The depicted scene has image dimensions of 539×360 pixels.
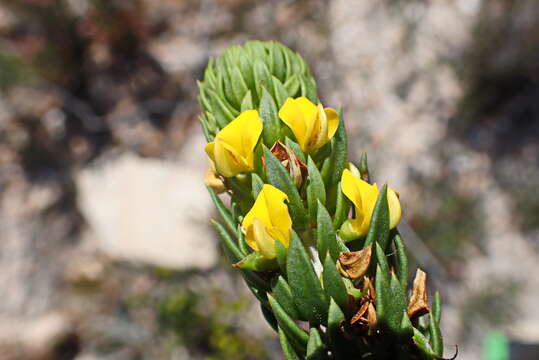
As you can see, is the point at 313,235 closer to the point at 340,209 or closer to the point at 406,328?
the point at 340,209

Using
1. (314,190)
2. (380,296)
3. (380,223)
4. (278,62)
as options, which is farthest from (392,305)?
(278,62)

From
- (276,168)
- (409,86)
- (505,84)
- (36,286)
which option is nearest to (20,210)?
(36,286)

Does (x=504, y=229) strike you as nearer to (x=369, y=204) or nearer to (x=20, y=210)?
(x=369, y=204)

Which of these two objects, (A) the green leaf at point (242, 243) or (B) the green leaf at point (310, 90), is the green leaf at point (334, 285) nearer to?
(A) the green leaf at point (242, 243)

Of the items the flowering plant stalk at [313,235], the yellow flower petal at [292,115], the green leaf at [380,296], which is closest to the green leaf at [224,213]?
the flowering plant stalk at [313,235]

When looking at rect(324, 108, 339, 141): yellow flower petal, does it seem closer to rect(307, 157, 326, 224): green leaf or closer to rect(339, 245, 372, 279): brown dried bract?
rect(307, 157, 326, 224): green leaf

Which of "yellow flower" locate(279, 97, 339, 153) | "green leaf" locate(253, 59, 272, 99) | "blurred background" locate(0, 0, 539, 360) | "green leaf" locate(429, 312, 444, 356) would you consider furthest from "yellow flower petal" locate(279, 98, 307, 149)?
"blurred background" locate(0, 0, 539, 360)
